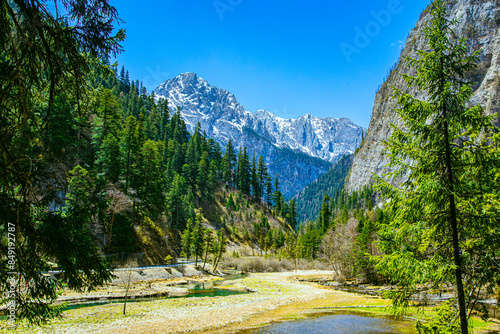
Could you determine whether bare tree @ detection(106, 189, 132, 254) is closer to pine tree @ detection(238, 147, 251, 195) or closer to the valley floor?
the valley floor

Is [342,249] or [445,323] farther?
[342,249]

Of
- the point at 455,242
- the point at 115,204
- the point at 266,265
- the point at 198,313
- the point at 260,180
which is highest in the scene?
the point at 260,180

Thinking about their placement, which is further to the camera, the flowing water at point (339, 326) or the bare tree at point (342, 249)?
the bare tree at point (342, 249)

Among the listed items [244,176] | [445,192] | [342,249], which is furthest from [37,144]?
[244,176]

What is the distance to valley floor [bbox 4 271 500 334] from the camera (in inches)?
652

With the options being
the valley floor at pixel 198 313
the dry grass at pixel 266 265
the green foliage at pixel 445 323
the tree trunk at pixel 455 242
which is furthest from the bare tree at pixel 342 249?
the tree trunk at pixel 455 242

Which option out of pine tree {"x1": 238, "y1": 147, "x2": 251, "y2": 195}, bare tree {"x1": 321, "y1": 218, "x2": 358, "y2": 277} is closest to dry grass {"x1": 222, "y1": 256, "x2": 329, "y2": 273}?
bare tree {"x1": 321, "y1": 218, "x2": 358, "y2": 277}

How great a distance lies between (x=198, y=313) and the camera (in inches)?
814

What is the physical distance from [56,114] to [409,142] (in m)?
46.9

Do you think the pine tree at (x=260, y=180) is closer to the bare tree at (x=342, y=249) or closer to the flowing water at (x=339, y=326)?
the bare tree at (x=342, y=249)

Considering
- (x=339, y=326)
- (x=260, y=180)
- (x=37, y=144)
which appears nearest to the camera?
(x=37, y=144)

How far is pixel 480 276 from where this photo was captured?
26.3 ft

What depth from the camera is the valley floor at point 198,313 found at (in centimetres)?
1656

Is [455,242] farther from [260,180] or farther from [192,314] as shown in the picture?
[260,180]
